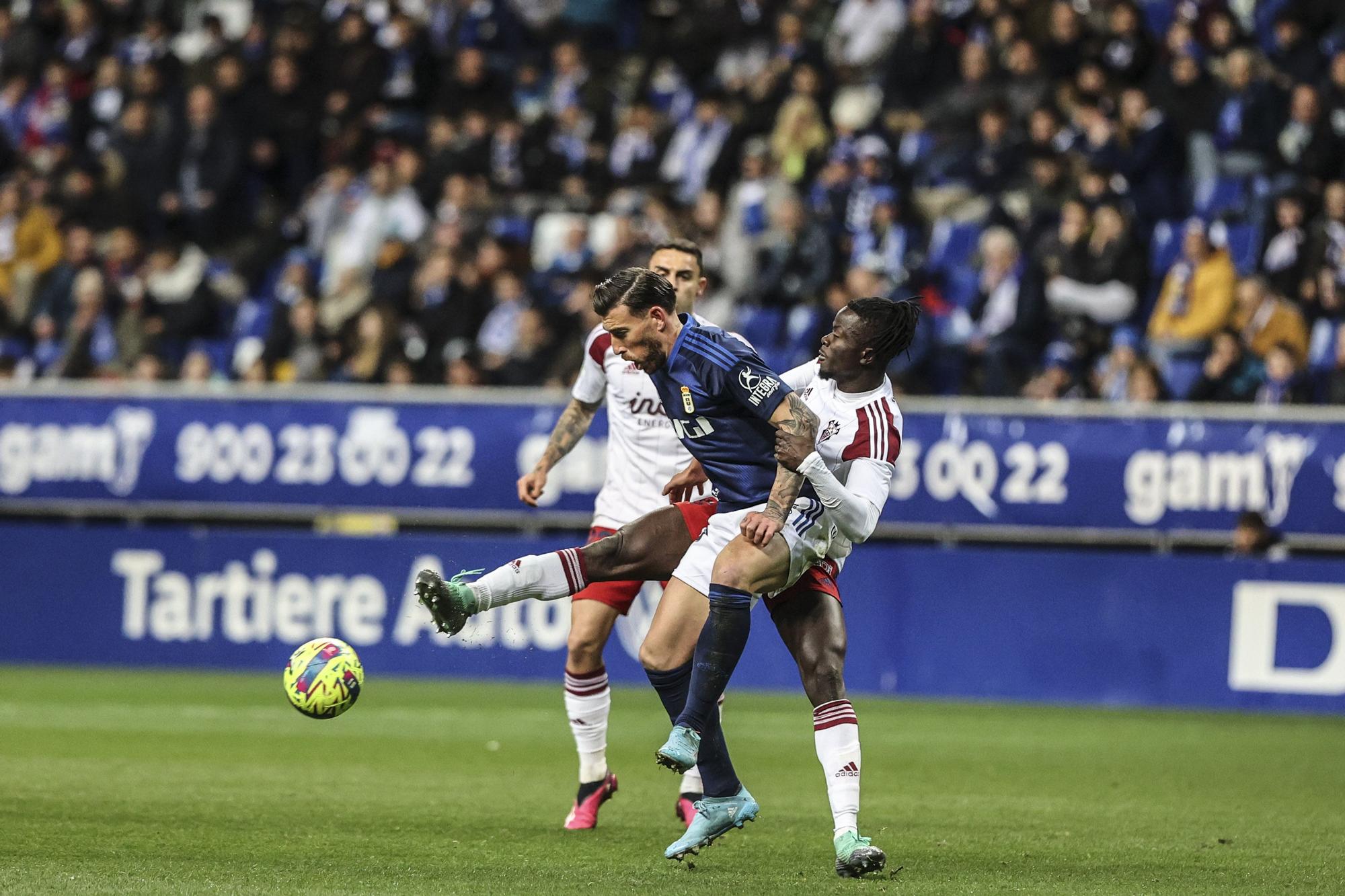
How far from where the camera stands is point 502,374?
16047 mm

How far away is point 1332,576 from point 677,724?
8011 millimetres

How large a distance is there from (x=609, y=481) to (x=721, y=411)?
1627 millimetres

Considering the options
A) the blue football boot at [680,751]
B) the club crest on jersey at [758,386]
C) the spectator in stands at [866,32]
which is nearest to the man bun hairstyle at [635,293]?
the club crest on jersey at [758,386]

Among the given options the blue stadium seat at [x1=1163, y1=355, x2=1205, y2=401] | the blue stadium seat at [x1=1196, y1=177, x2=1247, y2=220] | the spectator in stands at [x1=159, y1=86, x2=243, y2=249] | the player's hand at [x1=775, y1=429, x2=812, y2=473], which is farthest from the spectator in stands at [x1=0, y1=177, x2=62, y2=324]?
the player's hand at [x1=775, y1=429, x2=812, y2=473]

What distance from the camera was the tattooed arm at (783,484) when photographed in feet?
22.1

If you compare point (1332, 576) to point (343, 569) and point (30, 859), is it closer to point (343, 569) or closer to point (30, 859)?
point (343, 569)

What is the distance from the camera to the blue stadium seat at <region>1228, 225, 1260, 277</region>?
1580cm

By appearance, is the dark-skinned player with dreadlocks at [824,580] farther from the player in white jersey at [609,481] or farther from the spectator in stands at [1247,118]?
the spectator in stands at [1247,118]

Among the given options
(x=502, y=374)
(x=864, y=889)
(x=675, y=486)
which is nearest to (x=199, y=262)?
(x=502, y=374)

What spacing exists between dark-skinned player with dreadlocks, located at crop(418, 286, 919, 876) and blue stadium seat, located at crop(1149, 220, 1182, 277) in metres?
9.46

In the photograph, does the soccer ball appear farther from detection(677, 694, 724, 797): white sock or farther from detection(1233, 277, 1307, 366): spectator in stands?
detection(1233, 277, 1307, 366): spectator in stands

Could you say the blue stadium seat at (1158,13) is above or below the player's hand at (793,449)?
above

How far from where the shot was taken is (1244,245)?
15.9 metres

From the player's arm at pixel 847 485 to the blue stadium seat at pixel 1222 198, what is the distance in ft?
33.5
